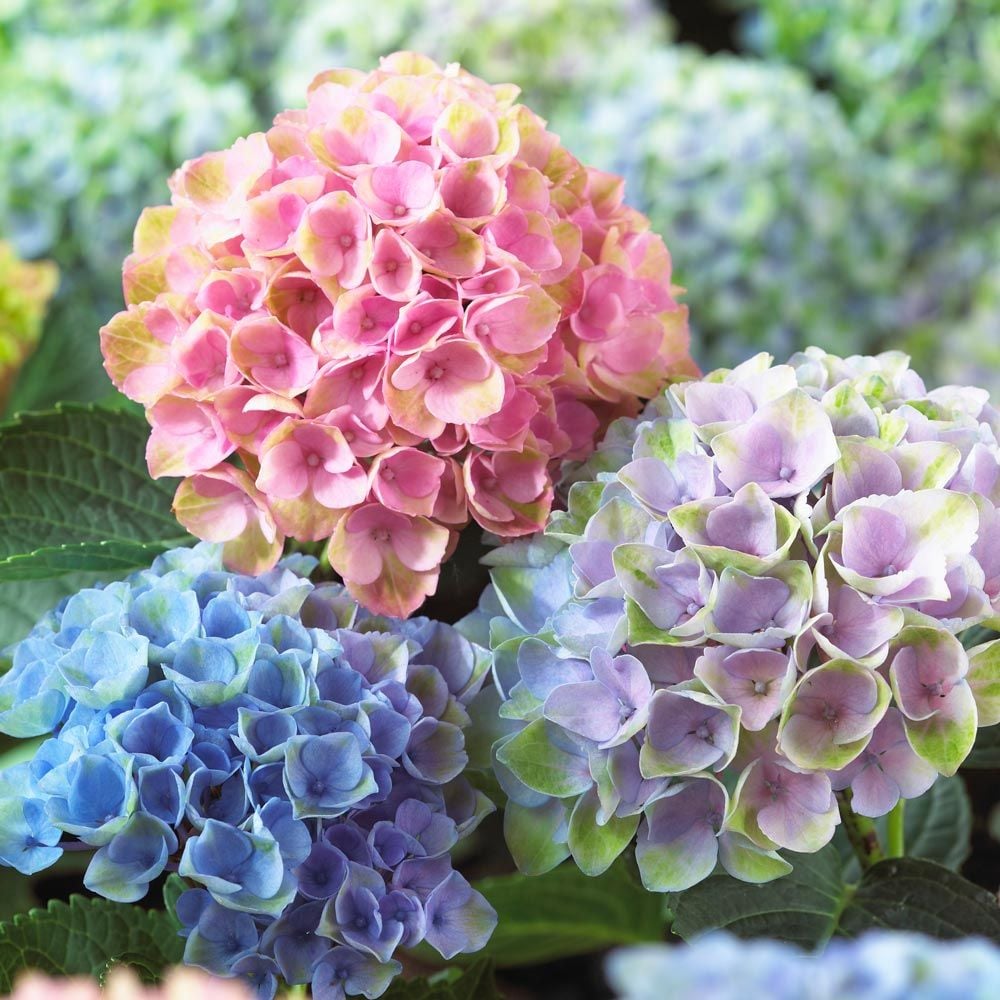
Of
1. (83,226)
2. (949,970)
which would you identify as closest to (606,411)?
(949,970)

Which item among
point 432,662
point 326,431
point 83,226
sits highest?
point 326,431

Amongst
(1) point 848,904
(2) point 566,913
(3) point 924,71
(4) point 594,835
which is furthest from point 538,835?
(3) point 924,71

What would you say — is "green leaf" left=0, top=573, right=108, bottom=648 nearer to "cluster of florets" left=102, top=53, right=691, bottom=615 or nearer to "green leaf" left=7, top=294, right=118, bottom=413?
"cluster of florets" left=102, top=53, right=691, bottom=615

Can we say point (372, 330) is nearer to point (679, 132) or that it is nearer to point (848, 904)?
point (848, 904)

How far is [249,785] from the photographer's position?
1.58 feet

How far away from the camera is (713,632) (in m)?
0.47

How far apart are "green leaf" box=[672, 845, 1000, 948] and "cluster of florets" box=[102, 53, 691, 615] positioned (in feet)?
0.58

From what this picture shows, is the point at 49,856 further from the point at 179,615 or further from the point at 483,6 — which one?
the point at 483,6

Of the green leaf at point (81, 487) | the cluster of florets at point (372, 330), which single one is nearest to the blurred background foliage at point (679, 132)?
the green leaf at point (81, 487)

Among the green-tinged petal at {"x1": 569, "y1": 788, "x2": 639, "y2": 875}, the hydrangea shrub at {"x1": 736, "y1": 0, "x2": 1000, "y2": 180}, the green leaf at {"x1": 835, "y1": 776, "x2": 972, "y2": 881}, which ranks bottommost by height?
the green leaf at {"x1": 835, "y1": 776, "x2": 972, "y2": 881}

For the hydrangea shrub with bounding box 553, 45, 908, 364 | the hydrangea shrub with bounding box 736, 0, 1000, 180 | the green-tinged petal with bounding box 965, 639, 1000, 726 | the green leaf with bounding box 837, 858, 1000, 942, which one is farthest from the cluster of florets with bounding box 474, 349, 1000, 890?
the hydrangea shrub with bounding box 736, 0, 1000, 180

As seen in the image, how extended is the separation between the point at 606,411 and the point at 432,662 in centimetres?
14

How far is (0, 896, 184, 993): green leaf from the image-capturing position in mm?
538

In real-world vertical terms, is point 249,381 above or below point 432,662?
above
